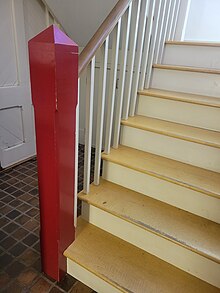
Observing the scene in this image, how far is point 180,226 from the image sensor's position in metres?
1.19

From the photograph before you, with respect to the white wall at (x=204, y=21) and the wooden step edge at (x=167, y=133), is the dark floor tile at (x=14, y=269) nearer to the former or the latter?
the wooden step edge at (x=167, y=133)

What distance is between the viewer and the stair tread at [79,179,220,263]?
3.60ft

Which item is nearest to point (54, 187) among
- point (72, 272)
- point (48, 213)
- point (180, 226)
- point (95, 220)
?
point (48, 213)

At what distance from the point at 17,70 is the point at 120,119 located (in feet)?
4.61

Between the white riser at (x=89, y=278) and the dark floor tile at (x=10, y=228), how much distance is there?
1.87ft

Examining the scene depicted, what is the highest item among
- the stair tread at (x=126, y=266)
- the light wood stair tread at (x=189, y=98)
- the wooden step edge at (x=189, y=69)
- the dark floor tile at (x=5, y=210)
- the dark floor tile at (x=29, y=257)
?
the wooden step edge at (x=189, y=69)

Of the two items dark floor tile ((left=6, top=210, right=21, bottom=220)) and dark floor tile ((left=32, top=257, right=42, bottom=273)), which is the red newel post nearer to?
dark floor tile ((left=32, top=257, right=42, bottom=273))

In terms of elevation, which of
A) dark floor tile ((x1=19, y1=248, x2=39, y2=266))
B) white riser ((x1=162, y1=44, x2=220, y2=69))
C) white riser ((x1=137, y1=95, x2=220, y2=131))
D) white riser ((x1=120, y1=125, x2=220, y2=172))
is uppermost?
white riser ((x1=162, y1=44, x2=220, y2=69))

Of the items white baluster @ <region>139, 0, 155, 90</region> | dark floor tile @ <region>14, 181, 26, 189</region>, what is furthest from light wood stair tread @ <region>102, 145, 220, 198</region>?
dark floor tile @ <region>14, 181, 26, 189</region>

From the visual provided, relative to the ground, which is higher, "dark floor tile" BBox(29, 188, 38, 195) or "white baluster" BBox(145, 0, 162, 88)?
"white baluster" BBox(145, 0, 162, 88)

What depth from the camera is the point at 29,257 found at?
1411 millimetres

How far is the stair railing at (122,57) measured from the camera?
112 cm

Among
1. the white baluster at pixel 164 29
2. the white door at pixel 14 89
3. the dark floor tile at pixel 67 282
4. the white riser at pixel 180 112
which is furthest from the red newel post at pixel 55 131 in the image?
the white door at pixel 14 89

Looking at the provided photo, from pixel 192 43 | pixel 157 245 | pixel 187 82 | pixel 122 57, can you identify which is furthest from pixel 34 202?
pixel 192 43
